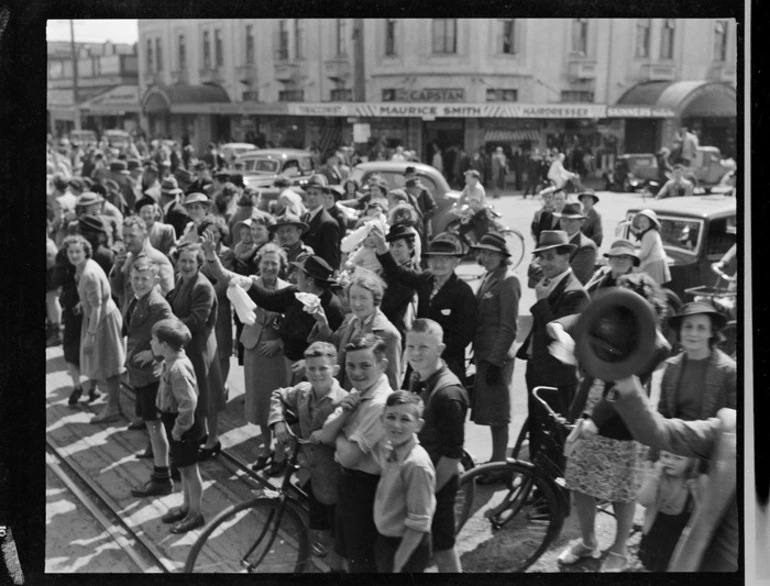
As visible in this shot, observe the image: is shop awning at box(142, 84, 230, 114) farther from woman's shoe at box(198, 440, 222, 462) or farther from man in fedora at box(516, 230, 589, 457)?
man in fedora at box(516, 230, 589, 457)

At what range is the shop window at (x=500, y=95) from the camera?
23.8 m

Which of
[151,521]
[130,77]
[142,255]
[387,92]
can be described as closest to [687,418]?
[151,521]

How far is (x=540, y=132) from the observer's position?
83.4ft

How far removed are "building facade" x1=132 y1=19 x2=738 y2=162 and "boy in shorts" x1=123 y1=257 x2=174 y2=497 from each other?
13.7 meters

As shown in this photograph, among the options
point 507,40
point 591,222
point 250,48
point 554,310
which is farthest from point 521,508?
point 250,48

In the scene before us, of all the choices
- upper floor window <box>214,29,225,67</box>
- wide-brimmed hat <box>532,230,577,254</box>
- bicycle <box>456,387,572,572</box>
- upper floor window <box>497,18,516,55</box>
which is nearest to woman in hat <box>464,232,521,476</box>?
wide-brimmed hat <box>532,230,577,254</box>

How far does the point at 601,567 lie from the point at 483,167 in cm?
1975

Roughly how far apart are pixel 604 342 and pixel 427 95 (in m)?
20.7

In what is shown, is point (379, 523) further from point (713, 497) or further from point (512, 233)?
point (512, 233)

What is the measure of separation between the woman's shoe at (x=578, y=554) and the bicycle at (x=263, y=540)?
1.59 m

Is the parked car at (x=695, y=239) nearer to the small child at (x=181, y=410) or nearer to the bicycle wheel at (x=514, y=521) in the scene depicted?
the bicycle wheel at (x=514, y=521)

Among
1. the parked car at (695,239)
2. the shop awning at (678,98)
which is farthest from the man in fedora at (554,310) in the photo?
the shop awning at (678,98)

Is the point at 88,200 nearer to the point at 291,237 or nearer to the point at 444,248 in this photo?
the point at 291,237

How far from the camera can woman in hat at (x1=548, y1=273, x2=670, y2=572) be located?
481 cm
